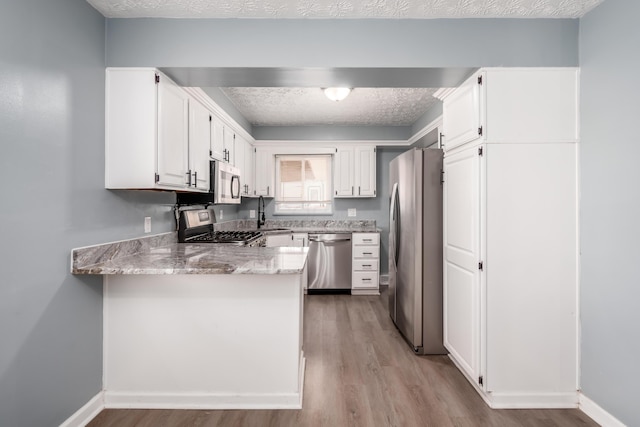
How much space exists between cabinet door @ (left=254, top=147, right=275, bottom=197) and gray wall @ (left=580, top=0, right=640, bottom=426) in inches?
149

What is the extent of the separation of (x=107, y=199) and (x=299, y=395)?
1.77m

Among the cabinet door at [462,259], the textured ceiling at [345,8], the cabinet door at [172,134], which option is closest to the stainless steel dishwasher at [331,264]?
the cabinet door at [462,259]

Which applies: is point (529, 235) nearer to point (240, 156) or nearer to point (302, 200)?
point (240, 156)

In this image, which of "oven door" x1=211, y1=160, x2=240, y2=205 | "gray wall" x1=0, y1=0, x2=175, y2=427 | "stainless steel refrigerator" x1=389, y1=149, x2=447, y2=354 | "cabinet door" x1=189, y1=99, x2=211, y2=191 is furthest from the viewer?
"oven door" x1=211, y1=160, x2=240, y2=205

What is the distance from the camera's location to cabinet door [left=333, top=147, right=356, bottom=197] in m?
4.77

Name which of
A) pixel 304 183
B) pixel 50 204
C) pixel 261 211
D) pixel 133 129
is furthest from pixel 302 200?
pixel 50 204

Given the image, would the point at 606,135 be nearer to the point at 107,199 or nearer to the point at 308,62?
the point at 308,62

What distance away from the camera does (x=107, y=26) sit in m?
1.98

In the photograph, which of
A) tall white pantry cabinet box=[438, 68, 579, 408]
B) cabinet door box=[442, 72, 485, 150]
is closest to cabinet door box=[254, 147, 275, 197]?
cabinet door box=[442, 72, 485, 150]

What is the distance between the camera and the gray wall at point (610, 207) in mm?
1634

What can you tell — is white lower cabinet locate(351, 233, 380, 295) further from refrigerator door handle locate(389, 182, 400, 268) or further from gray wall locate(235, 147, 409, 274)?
refrigerator door handle locate(389, 182, 400, 268)

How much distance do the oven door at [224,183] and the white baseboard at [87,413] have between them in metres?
1.63

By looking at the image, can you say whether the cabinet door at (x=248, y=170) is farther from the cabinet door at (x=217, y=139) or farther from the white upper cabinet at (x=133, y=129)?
the white upper cabinet at (x=133, y=129)

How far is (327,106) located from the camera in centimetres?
393
